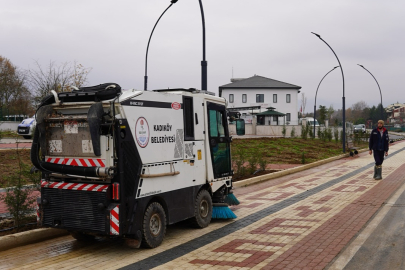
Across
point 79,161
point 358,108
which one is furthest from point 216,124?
point 358,108

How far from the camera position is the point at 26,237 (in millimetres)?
7680

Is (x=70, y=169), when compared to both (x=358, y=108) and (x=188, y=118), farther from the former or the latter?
(x=358, y=108)

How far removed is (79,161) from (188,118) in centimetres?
237

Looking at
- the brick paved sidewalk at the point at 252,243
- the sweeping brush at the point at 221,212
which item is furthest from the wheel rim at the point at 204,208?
the sweeping brush at the point at 221,212

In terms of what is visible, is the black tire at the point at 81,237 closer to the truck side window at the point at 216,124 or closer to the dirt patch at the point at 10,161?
the truck side window at the point at 216,124

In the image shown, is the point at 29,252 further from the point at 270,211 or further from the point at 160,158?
the point at 270,211

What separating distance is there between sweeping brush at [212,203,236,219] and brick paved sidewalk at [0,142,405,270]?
14 centimetres

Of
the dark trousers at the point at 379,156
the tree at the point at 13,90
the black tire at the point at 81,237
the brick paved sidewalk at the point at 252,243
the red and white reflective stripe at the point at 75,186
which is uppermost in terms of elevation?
the tree at the point at 13,90

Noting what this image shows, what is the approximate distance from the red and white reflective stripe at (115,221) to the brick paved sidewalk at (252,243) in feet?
1.57

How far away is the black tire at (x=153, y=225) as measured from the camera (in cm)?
723

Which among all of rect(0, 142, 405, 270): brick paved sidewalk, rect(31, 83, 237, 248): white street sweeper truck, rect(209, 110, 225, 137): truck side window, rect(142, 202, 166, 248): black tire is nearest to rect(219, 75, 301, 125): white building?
rect(0, 142, 405, 270): brick paved sidewalk

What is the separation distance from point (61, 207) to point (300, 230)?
14.8 feet

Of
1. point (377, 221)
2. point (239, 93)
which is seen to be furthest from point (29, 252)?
point (239, 93)

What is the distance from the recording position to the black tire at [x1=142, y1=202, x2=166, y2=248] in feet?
23.7
